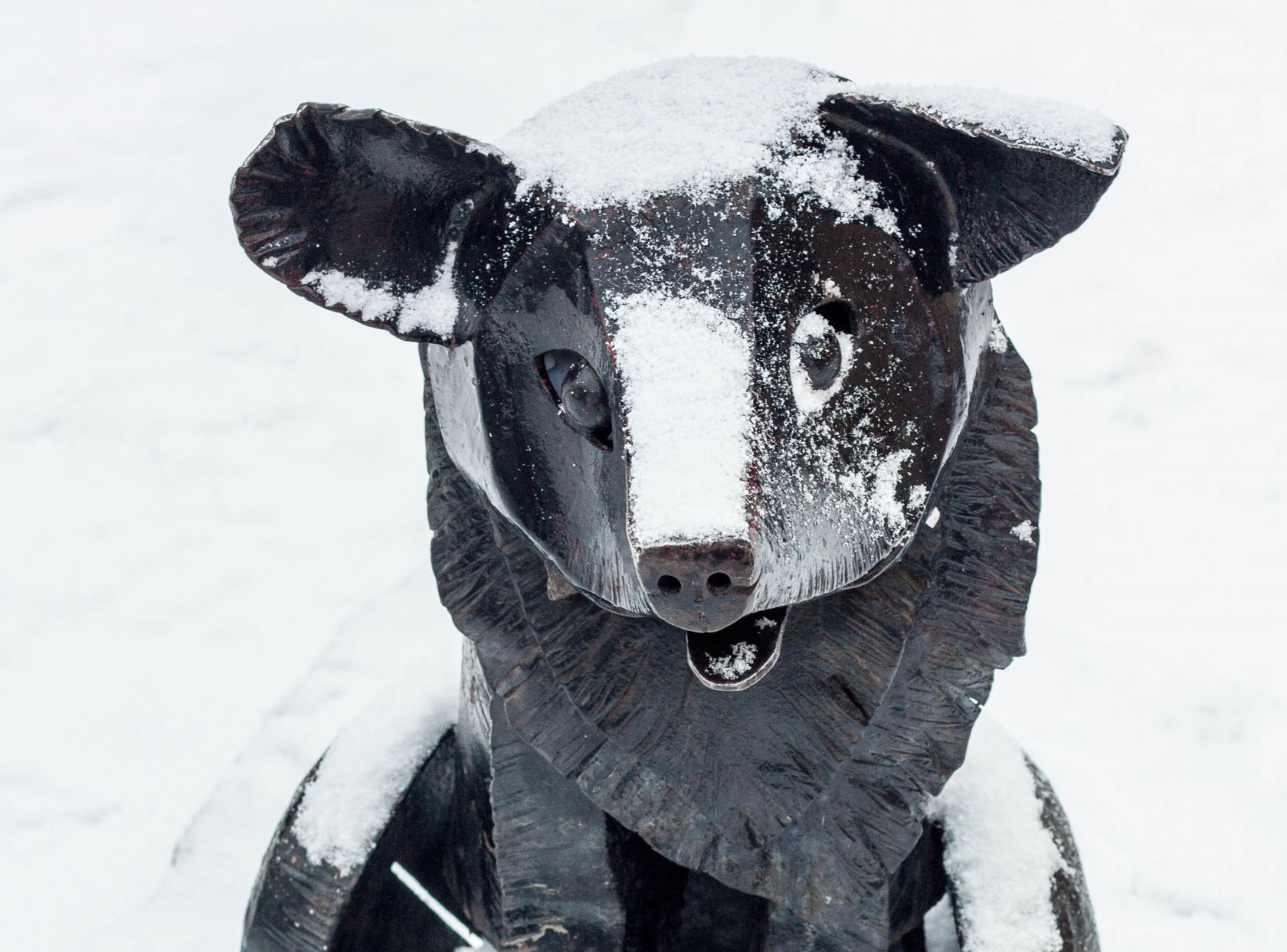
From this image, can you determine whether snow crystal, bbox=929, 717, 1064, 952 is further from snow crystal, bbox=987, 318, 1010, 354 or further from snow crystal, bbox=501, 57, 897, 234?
snow crystal, bbox=501, 57, 897, 234

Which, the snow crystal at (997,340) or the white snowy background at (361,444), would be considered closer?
the snow crystal at (997,340)

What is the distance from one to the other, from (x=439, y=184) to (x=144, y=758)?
1368 mm

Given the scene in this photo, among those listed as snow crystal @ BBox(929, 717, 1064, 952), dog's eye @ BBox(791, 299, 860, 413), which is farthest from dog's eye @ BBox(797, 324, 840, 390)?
snow crystal @ BBox(929, 717, 1064, 952)

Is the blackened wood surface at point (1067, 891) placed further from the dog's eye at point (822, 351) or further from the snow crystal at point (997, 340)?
the dog's eye at point (822, 351)

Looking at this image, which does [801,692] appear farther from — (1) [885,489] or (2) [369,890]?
(2) [369,890]

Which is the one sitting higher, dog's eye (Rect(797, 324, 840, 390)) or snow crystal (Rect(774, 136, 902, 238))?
snow crystal (Rect(774, 136, 902, 238))

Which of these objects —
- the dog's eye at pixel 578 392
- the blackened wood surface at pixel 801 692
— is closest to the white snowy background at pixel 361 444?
the blackened wood surface at pixel 801 692

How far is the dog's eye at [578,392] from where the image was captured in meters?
1.23

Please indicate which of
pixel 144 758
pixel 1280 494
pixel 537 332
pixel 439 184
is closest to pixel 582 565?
pixel 537 332

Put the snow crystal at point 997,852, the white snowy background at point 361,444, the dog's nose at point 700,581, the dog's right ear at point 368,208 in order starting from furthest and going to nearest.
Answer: the white snowy background at point 361,444
the snow crystal at point 997,852
the dog's right ear at point 368,208
the dog's nose at point 700,581

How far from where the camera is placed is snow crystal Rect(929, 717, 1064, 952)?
1.58m

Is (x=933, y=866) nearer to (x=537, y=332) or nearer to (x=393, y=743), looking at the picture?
(x=393, y=743)

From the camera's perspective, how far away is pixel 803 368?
122 centimetres

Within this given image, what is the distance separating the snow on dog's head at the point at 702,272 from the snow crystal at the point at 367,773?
0.47 meters
